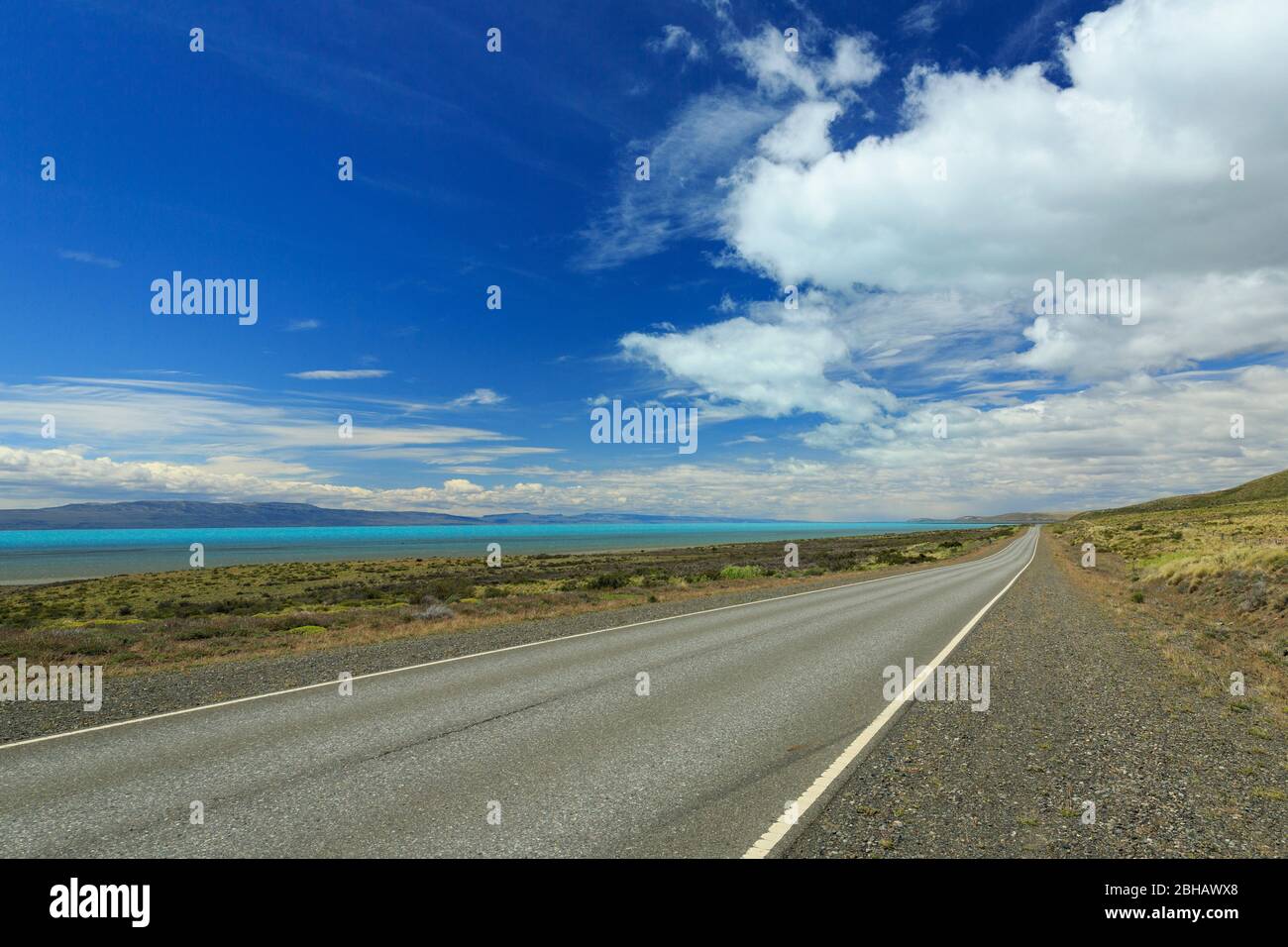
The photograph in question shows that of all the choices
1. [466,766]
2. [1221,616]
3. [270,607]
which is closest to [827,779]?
[466,766]

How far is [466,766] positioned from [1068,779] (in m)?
5.90

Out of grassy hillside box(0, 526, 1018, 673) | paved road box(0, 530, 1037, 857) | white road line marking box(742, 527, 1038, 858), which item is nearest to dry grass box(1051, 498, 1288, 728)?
white road line marking box(742, 527, 1038, 858)

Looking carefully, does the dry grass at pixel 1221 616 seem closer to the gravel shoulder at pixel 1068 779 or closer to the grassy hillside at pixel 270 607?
the gravel shoulder at pixel 1068 779

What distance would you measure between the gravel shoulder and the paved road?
0.71m

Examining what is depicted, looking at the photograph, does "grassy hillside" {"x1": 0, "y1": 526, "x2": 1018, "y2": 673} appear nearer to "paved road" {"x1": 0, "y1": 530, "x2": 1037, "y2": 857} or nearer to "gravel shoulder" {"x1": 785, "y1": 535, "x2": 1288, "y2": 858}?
"paved road" {"x1": 0, "y1": 530, "x2": 1037, "y2": 857}

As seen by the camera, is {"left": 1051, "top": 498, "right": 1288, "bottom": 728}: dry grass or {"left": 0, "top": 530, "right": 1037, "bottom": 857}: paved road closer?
{"left": 0, "top": 530, "right": 1037, "bottom": 857}: paved road

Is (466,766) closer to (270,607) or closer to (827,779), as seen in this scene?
(827,779)

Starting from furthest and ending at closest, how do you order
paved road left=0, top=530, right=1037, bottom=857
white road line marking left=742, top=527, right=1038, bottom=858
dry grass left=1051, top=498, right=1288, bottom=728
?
dry grass left=1051, top=498, right=1288, bottom=728, paved road left=0, top=530, right=1037, bottom=857, white road line marking left=742, top=527, right=1038, bottom=858

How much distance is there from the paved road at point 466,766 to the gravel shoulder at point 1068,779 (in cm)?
71

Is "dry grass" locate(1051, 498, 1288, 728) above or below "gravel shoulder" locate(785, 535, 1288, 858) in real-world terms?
below

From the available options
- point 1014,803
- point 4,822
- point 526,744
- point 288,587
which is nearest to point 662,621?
point 526,744

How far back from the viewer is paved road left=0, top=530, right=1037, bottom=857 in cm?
491

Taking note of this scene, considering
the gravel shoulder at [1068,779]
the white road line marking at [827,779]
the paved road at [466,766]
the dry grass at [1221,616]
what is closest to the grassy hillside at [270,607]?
the paved road at [466,766]
